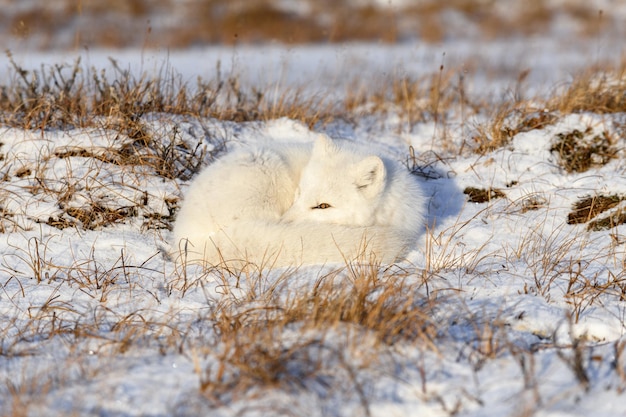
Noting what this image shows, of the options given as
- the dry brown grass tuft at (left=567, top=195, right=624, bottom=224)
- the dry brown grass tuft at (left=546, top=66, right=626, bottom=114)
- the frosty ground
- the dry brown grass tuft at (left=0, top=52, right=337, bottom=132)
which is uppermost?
the dry brown grass tuft at (left=546, top=66, right=626, bottom=114)

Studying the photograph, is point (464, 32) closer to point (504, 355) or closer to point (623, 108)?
point (623, 108)

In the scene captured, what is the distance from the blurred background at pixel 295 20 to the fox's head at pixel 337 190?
30.5 ft

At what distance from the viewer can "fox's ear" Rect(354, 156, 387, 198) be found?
12.4ft

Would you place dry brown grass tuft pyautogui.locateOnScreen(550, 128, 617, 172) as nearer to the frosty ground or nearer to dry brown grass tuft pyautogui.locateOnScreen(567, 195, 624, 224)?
the frosty ground

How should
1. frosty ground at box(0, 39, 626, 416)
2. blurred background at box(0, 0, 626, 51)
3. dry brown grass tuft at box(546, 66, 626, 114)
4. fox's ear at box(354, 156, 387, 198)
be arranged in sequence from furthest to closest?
1. blurred background at box(0, 0, 626, 51)
2. dry brown grass tuft at box(546, 66, 626, 114)
3. fox's ear at box(354, 156, 387, 198)
4. frosty ground at box(0, 39, 626, 416)

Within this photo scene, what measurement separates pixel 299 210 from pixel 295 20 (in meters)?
12.9

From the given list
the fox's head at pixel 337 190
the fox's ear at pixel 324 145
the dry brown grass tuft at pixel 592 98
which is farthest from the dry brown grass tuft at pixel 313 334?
the dry brown grass tuft at pixel 592 98

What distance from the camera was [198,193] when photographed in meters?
3.75

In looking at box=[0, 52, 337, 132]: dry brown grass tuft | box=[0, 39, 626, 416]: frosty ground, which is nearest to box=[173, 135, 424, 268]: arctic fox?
box=[0, 39, 626, 416]: frosty ground

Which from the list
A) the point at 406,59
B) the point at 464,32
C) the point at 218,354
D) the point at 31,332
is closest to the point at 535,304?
the point at 218,354

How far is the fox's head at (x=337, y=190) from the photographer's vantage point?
12.6ft

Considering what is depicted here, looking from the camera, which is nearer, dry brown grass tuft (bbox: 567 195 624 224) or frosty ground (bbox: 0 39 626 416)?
frosty ground (bbox: 0 39 626 416)

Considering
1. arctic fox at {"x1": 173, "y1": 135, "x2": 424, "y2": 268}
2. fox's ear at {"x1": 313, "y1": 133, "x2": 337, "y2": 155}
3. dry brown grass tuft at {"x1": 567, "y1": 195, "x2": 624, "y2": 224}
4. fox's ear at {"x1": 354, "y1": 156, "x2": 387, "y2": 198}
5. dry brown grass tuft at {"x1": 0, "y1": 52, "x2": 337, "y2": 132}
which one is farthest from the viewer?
dry brown grass tuft at {"x1": 0, "y1": 52, "x2": 337, "y2": 132}

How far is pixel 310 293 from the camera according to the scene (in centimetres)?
287
